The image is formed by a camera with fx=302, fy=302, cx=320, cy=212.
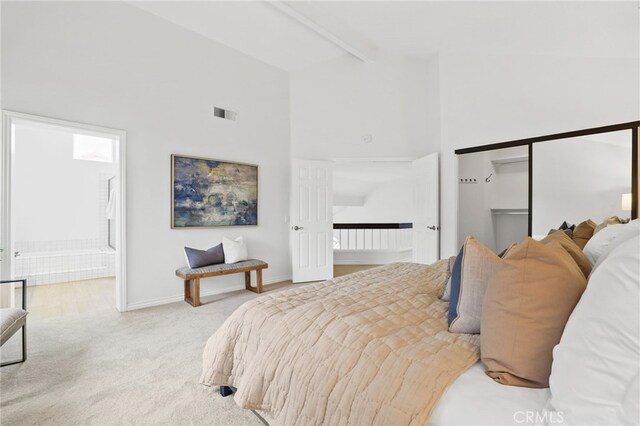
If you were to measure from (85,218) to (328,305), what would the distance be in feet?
19.4

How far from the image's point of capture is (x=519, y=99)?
3.83m

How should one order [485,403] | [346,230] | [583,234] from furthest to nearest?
[346,230]
[583,234]
[485,403]

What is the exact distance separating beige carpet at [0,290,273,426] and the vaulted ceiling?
358 centimetres

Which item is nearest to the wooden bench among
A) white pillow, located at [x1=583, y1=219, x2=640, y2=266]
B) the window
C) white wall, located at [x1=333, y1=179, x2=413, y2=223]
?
the window

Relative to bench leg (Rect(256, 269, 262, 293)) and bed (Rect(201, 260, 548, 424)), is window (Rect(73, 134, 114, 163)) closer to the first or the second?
bench leg (Rect(256, 269, 262, 293))

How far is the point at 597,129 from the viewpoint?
132 inches

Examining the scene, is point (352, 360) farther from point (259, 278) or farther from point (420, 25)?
point (420, 25)

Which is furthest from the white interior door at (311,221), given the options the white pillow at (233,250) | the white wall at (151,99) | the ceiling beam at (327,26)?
the ceiling beam at (327,26)

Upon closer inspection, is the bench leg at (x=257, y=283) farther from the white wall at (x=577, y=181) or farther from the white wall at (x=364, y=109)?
the white wall at (x=577, y=181)

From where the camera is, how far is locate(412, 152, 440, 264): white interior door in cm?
445

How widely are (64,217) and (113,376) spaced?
4.54 m

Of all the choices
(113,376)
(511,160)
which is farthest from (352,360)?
(511,160)

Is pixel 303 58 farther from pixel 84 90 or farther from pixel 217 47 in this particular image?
pixel 84 90

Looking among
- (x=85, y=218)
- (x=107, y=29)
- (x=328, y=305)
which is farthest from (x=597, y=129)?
(x=85, y=218)
